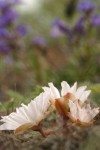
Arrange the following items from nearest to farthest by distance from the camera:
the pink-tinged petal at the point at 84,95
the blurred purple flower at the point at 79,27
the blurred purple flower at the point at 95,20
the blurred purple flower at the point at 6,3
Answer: the pink-tinged petal at the point at 84,95, the blurred purple flower at the point at 95,20, the blurred purple flower at the point at 79,27, the blurred purple flower at the point at 6,3

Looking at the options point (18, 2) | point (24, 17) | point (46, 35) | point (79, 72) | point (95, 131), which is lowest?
point (95, 131)

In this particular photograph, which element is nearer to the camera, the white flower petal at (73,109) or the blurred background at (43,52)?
the white flower petal at (73,109)

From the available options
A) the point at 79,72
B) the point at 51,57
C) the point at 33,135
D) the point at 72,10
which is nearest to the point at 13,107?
the point at 33,135

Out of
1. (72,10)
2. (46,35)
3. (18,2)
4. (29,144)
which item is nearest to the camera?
(29,144)

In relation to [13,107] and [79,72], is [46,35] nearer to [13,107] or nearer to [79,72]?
[79,72]

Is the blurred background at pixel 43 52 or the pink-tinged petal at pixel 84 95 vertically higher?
the blurred background at pixel 43 52

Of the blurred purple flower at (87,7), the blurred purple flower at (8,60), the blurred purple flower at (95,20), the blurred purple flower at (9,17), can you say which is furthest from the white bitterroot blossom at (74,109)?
the blurred purple flower at (9,17)

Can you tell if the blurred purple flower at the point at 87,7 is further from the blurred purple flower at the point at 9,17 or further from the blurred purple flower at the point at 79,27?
the blurred purple flower at the point at 9,17

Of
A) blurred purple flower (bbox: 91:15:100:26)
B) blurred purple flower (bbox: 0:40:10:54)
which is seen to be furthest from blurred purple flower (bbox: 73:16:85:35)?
blurred purple flower (bbox: 0:40:10:54)
